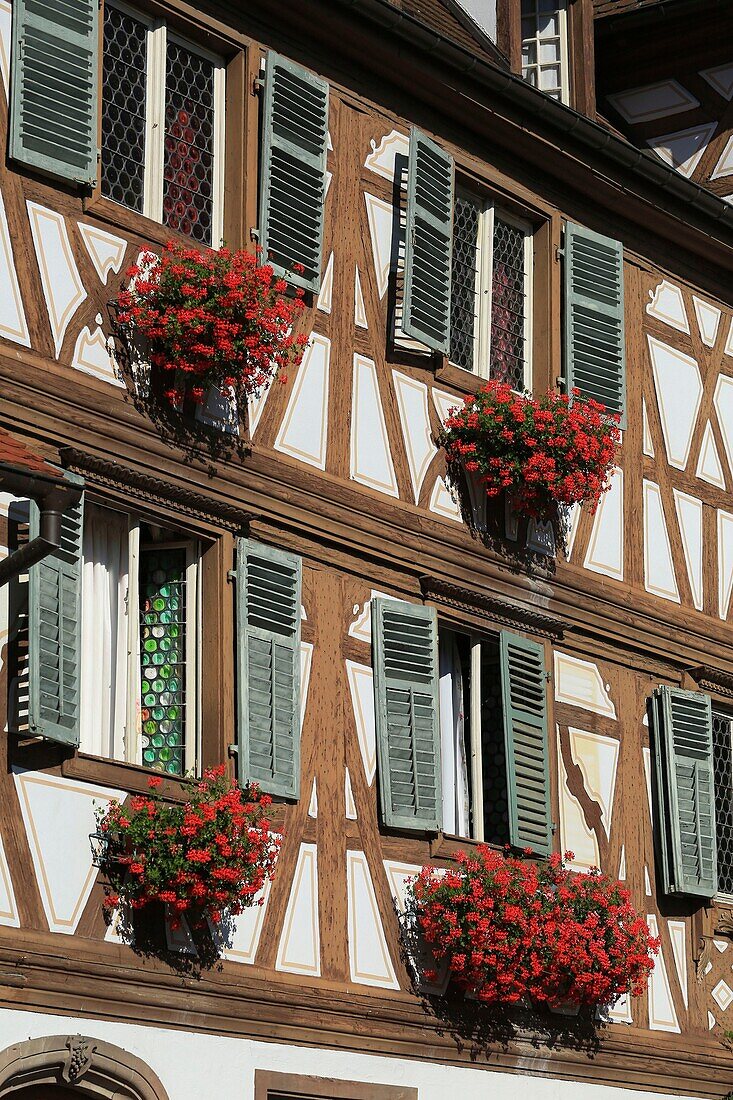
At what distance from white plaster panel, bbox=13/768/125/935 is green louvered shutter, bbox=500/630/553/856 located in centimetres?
394

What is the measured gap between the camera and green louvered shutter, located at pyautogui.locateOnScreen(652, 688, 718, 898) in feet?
55.8

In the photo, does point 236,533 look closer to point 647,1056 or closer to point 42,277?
point 42,277

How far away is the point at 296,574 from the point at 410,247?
2.83 m

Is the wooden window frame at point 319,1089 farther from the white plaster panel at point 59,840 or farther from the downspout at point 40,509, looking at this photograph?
the downspout at point 40,509

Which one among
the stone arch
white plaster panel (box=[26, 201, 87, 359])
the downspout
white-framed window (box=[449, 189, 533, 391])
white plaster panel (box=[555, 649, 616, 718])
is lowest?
the stone arch

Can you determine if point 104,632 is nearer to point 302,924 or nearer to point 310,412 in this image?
point 302,924

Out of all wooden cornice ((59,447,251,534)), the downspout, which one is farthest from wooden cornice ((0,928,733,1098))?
wooden cornice ((59,447,251,534))

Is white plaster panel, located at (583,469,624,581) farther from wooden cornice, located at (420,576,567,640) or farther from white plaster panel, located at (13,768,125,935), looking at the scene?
white plaster panel, located at (13,768,125,935)

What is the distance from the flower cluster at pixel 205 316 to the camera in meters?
13.6

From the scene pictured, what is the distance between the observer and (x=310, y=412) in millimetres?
15039

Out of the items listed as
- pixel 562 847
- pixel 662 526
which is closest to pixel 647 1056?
pixel 562 847

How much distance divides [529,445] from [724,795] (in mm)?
3987

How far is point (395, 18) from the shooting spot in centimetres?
1587

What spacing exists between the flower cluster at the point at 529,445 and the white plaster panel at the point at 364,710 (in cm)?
190
